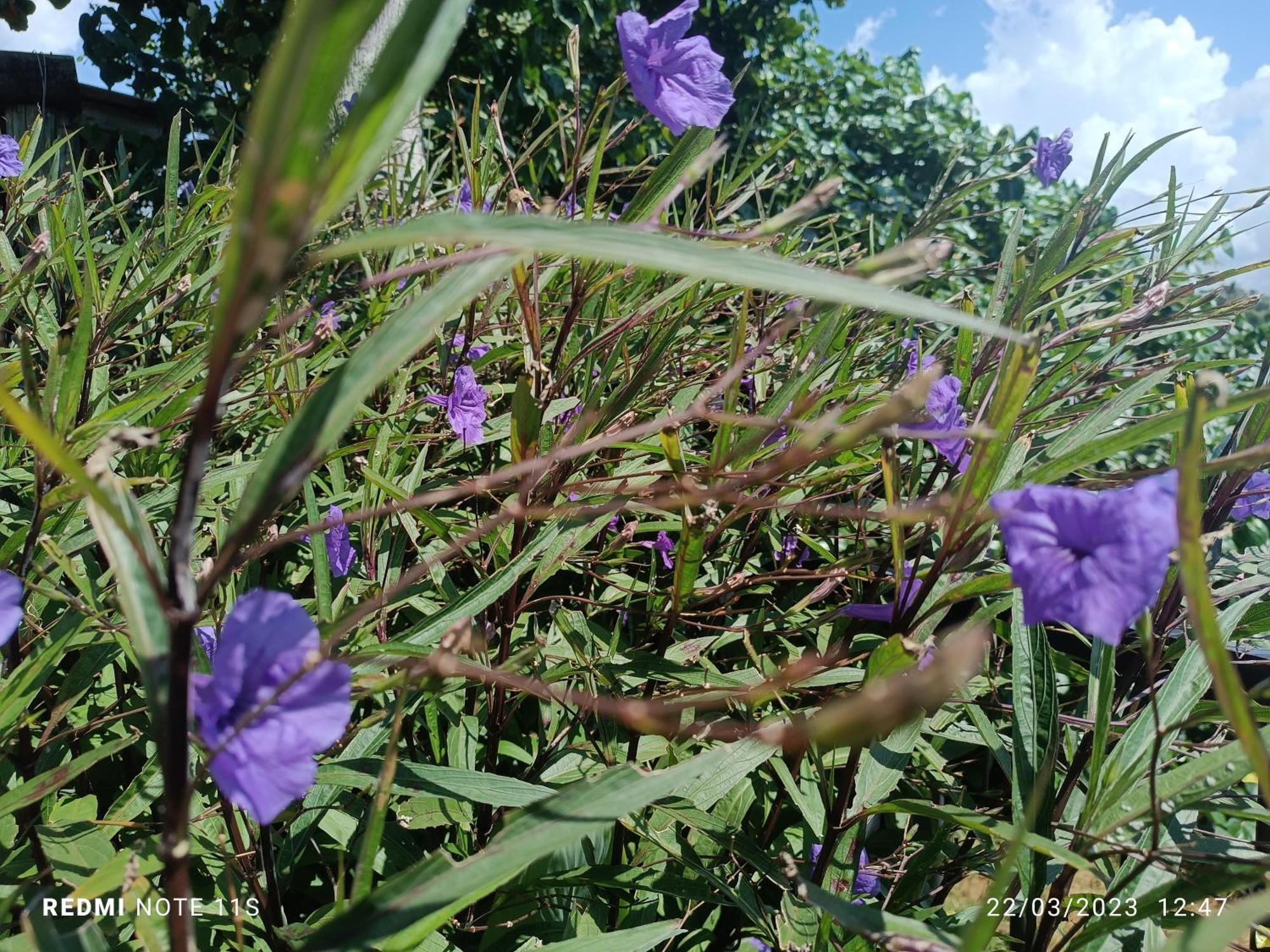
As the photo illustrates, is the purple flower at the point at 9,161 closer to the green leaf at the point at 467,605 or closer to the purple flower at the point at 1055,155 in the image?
the green leaf at the point at 467,605

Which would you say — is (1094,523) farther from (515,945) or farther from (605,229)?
(515,945)

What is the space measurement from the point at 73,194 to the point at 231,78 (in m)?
3.13

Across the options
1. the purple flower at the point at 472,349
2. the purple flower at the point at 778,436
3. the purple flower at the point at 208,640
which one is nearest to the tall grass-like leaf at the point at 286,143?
the purple flower at the point at 208,640

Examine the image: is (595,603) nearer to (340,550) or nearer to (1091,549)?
(340,550)

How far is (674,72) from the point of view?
0.74m

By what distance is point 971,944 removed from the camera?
316 millimetres

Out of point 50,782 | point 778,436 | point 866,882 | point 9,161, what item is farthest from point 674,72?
point 9,161

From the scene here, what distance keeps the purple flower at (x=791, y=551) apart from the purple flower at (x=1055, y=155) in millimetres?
1293

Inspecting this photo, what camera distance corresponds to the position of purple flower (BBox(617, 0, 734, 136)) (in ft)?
2.33

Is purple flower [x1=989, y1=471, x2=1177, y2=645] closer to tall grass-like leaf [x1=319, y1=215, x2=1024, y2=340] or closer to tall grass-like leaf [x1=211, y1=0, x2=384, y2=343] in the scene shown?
tall grass-like leaf [x1=319, y1=215, x2=1024, y2=340]

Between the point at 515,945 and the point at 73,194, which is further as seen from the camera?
the point at 73,194

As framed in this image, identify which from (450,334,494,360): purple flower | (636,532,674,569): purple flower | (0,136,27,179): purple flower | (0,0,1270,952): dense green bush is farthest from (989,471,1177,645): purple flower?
(0,136,27,179): purple flower

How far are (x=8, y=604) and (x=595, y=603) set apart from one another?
429mm

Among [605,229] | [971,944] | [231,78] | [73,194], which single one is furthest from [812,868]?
[231,78]
